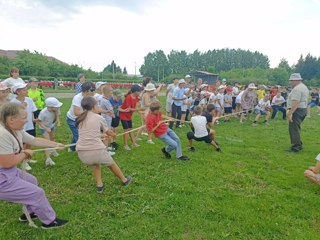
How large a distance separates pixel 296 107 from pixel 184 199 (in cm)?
480

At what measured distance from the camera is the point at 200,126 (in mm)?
7391

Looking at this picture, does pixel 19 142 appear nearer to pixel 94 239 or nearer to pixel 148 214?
pixel 94 239

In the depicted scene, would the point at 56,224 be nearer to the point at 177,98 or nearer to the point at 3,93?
the point at 3,93

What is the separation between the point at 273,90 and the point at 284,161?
11.5 metres

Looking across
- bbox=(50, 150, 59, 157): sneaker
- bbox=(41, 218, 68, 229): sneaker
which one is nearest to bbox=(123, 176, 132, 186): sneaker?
bbox=(41, 218, 68, 229): sneaker

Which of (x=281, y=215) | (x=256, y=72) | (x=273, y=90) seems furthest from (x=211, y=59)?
(x=281, y=215)

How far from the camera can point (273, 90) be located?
1730 centimetres

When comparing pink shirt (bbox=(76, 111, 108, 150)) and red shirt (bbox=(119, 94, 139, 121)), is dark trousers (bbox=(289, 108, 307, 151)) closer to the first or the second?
red shirt (bbox=(119, 94, 139, 121))

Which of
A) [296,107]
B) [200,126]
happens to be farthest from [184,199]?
[296,107]

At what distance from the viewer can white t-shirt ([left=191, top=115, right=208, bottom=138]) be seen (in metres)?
7.39

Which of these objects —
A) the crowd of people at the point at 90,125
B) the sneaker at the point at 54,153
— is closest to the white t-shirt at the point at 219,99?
the crowd of people at the point at 90,125

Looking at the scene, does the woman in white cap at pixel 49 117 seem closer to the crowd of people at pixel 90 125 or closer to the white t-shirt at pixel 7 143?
the crowd of people at pixel 90 125

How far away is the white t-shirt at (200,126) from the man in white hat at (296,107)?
246 centimetres

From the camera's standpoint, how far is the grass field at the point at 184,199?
377cm
